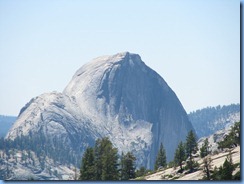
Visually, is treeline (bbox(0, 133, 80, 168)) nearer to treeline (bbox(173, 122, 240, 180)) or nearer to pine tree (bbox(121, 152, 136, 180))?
treeline (bbox(173, 122, 240, 180))

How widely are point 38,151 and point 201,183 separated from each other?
146088mm

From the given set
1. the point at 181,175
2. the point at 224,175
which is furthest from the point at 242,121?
the point at 181,175

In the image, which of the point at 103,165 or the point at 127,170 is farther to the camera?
the point at 127,170

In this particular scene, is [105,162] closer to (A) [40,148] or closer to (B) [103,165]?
(B) [103,165]

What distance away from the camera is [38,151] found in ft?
572

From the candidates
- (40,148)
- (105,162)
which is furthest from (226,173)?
(40,148)

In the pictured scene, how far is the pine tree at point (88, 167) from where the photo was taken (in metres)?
45.6

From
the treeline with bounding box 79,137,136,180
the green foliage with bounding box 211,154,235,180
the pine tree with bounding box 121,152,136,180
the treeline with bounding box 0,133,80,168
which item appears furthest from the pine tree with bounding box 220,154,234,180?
the treeline with bounding box 0,133,80,168

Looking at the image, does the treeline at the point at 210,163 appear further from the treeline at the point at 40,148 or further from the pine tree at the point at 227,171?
the treeline at the point at 40,148

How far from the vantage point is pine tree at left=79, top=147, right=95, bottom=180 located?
45.6 m

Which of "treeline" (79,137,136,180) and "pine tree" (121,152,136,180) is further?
"pine tree" (121,152,136,180)

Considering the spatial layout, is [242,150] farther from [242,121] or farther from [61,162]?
[61,162]

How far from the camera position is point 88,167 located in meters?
47.7

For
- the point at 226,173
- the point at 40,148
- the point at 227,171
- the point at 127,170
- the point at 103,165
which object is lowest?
the point at 226,173
